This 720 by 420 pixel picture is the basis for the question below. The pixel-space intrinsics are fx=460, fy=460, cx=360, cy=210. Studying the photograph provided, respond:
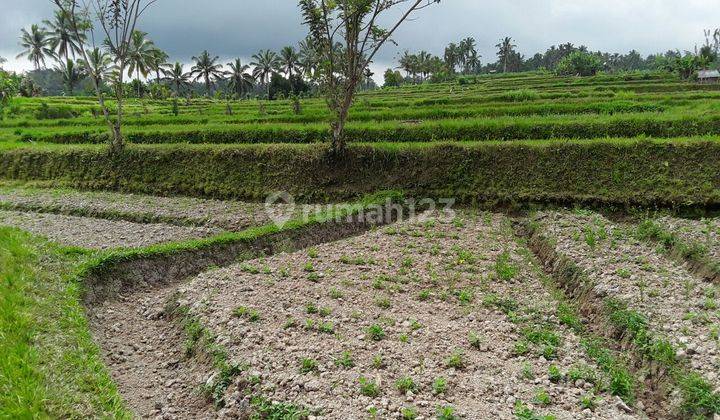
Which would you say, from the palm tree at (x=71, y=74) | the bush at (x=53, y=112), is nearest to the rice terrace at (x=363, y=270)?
the bush at (x=53, y=112)

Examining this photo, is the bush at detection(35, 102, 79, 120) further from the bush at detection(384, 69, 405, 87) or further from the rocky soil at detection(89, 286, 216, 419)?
the bush at detection(384, 69, 405, 87)

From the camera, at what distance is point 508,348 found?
25.0 ft

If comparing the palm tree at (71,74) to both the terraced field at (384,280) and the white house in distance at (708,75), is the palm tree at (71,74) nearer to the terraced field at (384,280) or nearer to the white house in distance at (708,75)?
the terraced field at (384,280)

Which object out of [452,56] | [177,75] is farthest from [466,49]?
[177,75]

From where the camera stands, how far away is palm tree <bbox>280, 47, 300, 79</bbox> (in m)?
72.6

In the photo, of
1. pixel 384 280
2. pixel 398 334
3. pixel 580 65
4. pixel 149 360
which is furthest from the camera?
pixel 580 65

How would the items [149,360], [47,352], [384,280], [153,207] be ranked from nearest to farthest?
[47,352], [149,360], [384,280], [153,207]

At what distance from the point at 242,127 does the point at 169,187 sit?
674cm

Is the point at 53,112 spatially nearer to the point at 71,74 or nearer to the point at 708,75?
the point at 71,74

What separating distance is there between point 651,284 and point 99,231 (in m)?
15.8

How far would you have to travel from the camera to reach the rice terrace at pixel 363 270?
21.5ft

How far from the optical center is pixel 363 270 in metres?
11.5

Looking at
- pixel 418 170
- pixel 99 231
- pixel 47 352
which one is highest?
pixel 418 170

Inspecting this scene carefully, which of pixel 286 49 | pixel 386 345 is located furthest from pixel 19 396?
pixel 286 49
